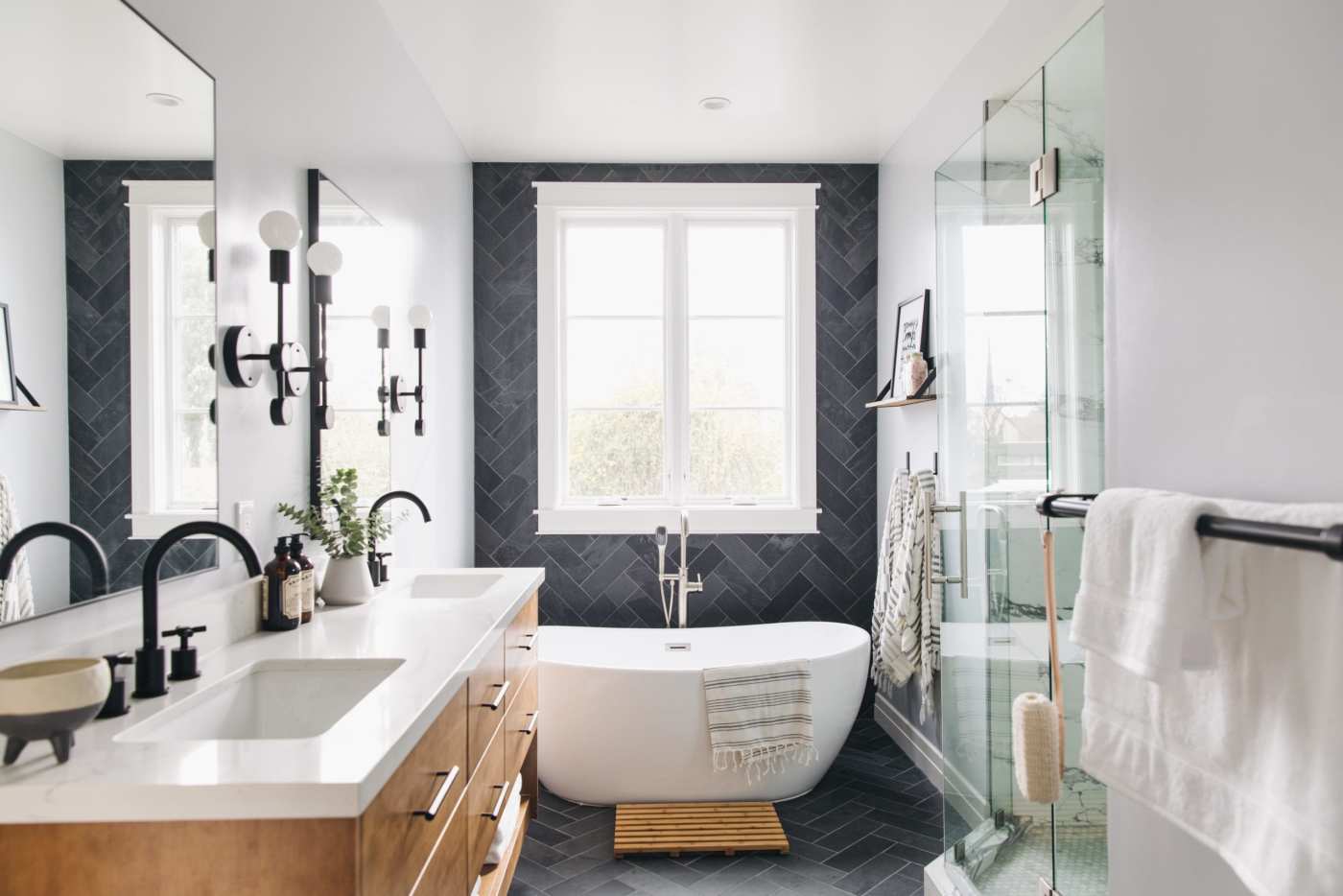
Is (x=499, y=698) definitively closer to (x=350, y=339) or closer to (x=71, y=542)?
(x=71, y=542)

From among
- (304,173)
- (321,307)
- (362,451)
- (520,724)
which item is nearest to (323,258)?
(321,307)

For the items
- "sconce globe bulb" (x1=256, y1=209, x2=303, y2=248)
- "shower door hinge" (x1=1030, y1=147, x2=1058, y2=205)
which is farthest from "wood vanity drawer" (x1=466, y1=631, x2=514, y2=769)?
"shower door hinge" (x1=1030, y1=147, x2=1058, y2=205)

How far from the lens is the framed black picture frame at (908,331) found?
3479mm

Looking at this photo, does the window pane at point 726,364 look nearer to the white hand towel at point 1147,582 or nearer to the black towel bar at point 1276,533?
the white hand towel at point 1147,582

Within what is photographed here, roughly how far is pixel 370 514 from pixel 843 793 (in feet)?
7.12

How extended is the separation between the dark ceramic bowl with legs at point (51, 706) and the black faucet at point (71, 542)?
0.72 feet

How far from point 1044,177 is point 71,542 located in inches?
79.1

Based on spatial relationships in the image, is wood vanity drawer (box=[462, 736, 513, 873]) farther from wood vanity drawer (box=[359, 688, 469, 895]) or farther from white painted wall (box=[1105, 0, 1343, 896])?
white painted wall (box=[1105, 0, 1343, 896])

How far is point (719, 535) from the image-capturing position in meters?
4.14

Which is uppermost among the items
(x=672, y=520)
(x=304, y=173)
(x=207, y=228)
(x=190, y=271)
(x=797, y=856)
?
(x=304, y=173)

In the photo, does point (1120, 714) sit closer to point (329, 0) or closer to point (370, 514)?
point (370, 514)

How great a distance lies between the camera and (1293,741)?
36.9 inches

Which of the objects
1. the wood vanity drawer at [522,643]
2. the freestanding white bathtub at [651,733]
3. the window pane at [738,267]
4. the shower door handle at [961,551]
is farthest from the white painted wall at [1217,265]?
the window pane at [738,267]

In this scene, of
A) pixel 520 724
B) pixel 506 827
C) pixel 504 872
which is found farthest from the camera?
pixel 506 827
